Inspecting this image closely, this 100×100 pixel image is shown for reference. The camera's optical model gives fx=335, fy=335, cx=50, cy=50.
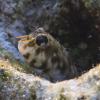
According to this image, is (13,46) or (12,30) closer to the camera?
(13,46)

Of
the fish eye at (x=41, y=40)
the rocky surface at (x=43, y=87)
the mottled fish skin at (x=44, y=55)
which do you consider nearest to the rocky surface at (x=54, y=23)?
the mottled fish skin at (x=44, y=55)

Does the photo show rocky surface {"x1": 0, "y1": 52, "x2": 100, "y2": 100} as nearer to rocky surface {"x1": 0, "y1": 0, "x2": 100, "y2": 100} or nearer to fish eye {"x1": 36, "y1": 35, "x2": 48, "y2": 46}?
rocky surface {"x1": 0, "y1": 0, "x2": 100, "y2": 100}

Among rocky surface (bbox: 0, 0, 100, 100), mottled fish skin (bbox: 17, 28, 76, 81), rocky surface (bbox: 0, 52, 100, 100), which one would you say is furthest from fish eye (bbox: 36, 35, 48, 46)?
rocky surface (bbox: 0, 52, 100, 100)

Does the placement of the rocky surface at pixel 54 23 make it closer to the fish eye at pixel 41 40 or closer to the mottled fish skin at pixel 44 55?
the mottled fish skin at pixel 44 55

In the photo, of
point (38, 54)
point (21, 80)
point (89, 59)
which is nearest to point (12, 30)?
point (38, 54)

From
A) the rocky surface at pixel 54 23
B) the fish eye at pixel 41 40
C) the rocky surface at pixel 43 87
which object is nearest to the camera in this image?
the rocky surface at pixel 43 87

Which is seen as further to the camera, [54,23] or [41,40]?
[54,23]

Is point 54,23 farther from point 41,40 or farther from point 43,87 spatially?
point 43,87

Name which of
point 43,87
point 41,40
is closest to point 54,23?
point 41,40

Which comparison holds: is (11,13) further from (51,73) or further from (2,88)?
(2,88)
